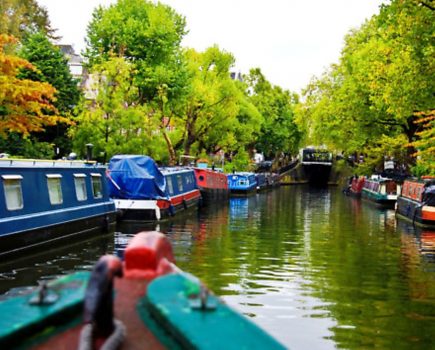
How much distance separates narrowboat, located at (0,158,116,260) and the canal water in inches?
20.5

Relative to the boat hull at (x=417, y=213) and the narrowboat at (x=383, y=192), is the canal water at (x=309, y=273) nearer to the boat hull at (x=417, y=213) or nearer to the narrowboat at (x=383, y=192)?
the boat hull at (x=417, y=213)

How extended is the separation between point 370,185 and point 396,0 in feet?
94.8

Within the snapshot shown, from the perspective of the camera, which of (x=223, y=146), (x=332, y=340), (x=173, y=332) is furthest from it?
(x=223, y=146)

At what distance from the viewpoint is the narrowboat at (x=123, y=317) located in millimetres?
3238

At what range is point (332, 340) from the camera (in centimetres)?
850

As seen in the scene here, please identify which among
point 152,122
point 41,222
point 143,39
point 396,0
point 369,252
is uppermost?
point 143,39

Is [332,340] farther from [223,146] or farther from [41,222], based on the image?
[223,146]

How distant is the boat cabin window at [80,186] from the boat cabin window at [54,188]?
1304 millimetres

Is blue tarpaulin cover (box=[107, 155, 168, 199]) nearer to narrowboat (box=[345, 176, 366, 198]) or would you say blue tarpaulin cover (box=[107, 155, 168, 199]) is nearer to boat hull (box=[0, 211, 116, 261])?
boat hull (box=[0, 211, 116, 261])

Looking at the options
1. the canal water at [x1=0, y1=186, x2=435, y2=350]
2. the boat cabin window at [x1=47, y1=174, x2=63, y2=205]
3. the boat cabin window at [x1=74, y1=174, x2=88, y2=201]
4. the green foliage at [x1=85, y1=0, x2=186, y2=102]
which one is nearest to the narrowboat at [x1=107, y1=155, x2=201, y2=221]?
the canal water at [x1=0, y1=186, x2=435, y2=350]

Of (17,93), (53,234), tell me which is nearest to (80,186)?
(53,234)

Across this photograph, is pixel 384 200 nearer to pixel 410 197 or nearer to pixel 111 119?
pixel 410 197

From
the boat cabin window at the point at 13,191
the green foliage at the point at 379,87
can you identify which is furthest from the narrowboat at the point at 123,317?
the green foliage at the point at 379,87

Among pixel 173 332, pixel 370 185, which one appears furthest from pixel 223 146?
pixel 173 332
